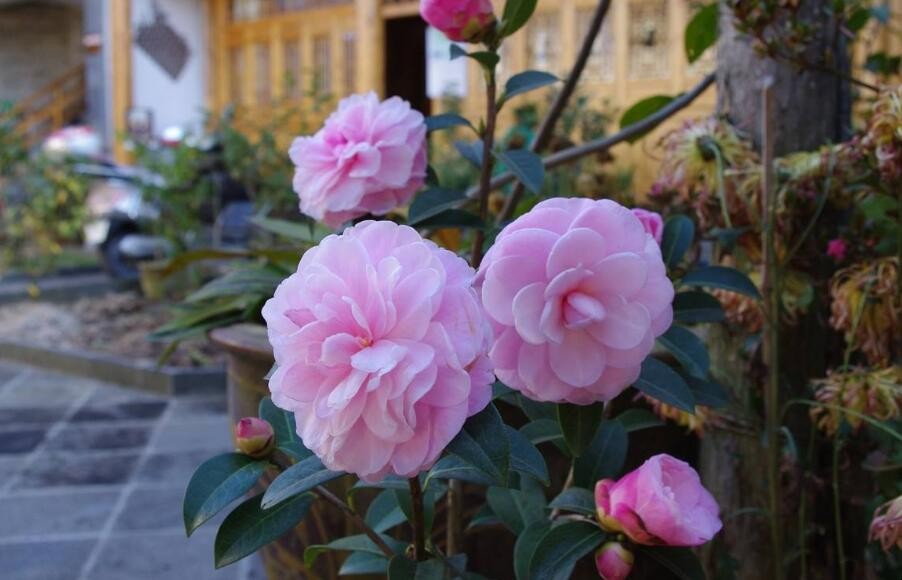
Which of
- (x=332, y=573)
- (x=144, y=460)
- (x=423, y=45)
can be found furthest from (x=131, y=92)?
(x=332, y=573)

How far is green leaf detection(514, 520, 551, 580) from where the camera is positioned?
86 cm

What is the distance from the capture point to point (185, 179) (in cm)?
536

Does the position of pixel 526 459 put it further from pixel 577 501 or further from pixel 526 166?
pixel 526 166

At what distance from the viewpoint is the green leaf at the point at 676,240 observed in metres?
1.07

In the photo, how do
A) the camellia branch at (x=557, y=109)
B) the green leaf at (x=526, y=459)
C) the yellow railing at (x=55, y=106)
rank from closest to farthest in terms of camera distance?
the green leaf at (x=526, y=459), the camellia branch at (x=557, y=109), the yellow railing at (x=55, y=106)

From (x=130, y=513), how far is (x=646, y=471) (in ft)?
7.18

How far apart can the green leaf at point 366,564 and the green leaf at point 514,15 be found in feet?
1.91

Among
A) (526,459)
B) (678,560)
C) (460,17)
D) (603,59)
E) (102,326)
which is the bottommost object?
(102,326)

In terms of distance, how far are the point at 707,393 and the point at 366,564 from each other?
1.36 ft

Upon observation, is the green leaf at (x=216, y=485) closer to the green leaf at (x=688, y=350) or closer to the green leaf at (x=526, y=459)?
the green leaf at (x=526, y=459)

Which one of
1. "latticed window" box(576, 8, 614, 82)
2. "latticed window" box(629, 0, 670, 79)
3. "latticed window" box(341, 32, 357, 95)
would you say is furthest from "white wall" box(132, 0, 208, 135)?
"latticed window" box(629, 0, 670, 79)

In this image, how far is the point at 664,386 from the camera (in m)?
0.80

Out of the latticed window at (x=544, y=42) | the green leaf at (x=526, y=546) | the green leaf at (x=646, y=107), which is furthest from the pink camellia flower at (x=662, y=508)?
the latticed window at (x=544, y=42)

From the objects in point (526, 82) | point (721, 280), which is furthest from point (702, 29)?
point (721, 280)
